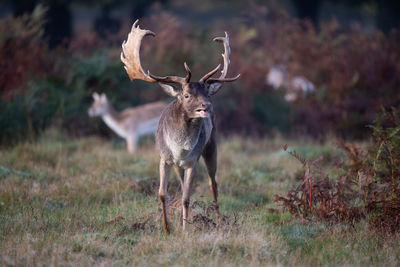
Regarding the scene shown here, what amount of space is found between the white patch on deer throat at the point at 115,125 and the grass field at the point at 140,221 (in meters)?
1.69

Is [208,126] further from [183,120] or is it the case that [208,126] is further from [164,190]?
[164,190]

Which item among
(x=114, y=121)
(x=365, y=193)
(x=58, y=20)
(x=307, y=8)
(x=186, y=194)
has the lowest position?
(x=365, y=193)

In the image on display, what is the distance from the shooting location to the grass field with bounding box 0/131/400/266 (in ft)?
16.9

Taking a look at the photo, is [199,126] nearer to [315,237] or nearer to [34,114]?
[315,237]

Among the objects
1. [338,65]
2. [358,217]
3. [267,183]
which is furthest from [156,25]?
[358,217]

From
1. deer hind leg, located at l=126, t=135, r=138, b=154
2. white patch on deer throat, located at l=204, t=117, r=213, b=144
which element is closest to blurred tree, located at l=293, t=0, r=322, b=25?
deer hind leg, located at l=126, t=135, r=138, b=154

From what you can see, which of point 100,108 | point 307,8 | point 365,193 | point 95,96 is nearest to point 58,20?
point 95,96

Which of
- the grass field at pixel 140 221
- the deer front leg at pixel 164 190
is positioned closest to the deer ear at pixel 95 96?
the grass field at pixel 140 221

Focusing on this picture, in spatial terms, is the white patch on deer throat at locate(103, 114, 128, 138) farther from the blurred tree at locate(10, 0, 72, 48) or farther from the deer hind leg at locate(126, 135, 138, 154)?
the blurred tree at locate(10, 0, 72, 48)

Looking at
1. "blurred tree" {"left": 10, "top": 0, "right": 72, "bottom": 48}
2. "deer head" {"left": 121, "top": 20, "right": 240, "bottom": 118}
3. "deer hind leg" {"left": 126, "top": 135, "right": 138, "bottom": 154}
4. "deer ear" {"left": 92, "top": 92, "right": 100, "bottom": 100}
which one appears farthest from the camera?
"blurred tree" {"left": 10, "top": 0, "right": 72, "bottom": 48}

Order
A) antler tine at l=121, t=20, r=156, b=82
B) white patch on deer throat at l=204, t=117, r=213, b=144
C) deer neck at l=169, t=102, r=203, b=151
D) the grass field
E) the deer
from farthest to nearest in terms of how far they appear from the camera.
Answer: the deer, white patch on deer throat at l=204, t=117, r=213, b=144, antler tine at l=121, t=20, r=156, b=82, deer neck at l=169, t=102, r=203, b=151, the grass field

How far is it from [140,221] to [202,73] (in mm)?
8190

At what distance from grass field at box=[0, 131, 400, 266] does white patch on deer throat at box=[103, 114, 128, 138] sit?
169cm

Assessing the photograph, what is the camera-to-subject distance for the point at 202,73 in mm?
13875
